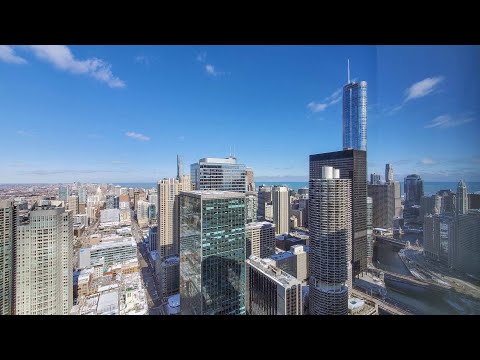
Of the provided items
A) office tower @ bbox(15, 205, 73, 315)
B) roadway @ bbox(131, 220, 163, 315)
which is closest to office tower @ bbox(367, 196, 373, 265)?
roadway @ bbox(131, 220, 163, 315)

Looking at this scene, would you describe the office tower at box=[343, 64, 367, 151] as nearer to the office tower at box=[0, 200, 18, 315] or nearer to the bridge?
the bridge

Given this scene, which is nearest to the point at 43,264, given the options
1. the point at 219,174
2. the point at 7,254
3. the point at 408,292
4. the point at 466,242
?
the point at 7,254

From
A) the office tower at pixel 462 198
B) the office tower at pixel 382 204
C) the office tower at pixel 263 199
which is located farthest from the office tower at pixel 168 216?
the office tower at pixel 462 198

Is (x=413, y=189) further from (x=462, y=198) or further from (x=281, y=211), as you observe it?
(x=281, y=211)

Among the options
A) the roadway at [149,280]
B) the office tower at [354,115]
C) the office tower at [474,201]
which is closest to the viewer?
the office tower at [474,201]

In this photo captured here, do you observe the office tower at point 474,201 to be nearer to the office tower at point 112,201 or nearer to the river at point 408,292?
the river at point 408,292

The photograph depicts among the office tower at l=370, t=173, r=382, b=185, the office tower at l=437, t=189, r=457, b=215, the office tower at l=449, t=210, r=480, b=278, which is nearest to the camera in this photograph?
the office tower at l=449, t=210, r=480, b=278
